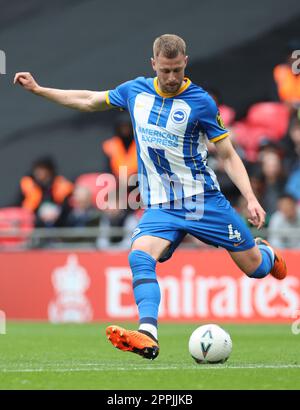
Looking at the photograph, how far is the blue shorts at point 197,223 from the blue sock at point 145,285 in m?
0.28

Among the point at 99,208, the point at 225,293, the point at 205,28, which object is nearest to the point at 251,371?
the point at 225,293

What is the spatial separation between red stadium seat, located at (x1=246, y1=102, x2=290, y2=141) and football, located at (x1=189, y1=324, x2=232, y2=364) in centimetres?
970

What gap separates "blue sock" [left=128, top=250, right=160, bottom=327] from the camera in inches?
336

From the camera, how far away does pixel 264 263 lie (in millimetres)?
9672

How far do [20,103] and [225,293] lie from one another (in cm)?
582

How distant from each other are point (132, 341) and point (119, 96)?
2.18m

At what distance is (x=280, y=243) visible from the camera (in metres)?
16.0

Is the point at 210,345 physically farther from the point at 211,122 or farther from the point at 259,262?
the point at 211,122

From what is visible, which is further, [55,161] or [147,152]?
[55,161]

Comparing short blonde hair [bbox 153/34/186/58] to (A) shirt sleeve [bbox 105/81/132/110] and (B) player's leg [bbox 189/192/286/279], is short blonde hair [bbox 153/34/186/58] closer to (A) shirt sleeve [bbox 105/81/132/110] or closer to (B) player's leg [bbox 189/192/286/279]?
(A) shirt sleeve [bbox 105/81/132/110]

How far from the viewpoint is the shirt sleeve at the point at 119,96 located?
9227 mm

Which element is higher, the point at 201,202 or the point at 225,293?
the point at 225,293
